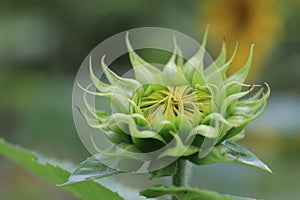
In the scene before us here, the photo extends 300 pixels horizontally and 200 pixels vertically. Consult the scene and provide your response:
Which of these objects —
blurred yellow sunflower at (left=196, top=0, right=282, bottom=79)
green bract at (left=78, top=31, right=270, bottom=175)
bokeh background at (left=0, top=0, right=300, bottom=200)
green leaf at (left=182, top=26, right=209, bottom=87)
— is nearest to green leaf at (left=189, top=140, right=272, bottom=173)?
green bract at (left=78, top=31, right=270, bottom=175)

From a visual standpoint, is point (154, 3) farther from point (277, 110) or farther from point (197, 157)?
point (197, 157)

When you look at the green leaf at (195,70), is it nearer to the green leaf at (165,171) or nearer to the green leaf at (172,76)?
the green leaf at (172,76)

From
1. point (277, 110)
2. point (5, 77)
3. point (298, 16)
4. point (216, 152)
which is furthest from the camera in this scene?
point (5, 77)

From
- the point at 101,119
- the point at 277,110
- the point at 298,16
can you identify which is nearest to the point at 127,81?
the point at 101,119

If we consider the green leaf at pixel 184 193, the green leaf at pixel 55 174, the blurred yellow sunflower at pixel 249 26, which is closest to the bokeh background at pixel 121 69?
the blurred yellow sunflower at pixel 249 26

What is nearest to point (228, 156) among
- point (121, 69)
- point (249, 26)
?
point (249, 26)
